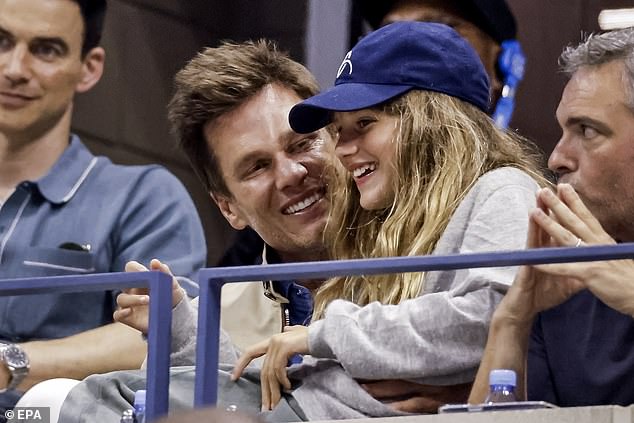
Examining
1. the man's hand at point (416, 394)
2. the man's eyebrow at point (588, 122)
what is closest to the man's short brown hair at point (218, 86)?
the man's eyebrow at point (588, 122)

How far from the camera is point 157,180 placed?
167 inches

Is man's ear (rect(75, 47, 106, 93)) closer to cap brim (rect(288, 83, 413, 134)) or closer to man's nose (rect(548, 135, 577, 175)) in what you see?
cap brim (rect(288, 83, 413, 134))

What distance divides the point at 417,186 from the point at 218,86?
33.7 inches

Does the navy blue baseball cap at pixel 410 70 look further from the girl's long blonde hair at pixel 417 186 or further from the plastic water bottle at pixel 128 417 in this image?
the plastic water bottle at pixel 128 417

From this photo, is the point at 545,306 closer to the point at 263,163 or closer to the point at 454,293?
the point at 454,293

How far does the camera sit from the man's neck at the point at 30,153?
167 inches

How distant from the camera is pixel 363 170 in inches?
111

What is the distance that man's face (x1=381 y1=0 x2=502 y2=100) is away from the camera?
3.58 metres

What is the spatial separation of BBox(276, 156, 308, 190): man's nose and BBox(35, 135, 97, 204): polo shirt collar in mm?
1006

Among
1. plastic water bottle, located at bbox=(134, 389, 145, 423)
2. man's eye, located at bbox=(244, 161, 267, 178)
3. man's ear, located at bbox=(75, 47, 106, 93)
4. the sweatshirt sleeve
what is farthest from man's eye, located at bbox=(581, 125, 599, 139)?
man's ear, located at bbox=(75, 47, 106, 93)

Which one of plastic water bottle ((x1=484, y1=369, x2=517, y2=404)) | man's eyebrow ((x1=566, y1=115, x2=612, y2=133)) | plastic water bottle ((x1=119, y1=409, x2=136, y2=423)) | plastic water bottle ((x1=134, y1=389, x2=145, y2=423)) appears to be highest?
man's eyebrow ((x1=566, y1=115, x2=612, y2=133))

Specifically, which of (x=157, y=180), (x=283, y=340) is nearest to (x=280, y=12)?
(x=157, y=180)

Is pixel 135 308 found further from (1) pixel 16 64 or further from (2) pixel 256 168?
(1) pixel 16 64

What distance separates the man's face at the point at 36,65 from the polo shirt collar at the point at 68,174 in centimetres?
11
